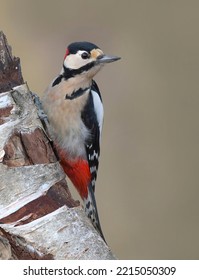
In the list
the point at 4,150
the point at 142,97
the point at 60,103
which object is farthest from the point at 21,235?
the point at 142,97

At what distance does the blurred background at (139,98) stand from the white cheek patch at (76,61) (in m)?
2.15

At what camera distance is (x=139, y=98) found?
6320 mm

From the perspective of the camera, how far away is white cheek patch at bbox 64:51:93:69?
3.70 meters

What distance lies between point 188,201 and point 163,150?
1.53ft

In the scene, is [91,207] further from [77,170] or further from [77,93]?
[77,93]

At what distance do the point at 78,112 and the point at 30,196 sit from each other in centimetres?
98

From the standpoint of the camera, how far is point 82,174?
3.88 meters

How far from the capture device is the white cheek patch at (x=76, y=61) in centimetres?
370

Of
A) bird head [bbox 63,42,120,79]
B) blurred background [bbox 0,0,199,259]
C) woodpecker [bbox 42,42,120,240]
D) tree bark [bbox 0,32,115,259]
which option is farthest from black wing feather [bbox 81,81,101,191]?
blurred background [bbox 0,0,199,259]

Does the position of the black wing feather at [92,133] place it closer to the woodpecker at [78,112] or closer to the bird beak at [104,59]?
the woodpecker at [78,112]

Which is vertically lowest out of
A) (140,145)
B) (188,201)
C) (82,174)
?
(188,201)
